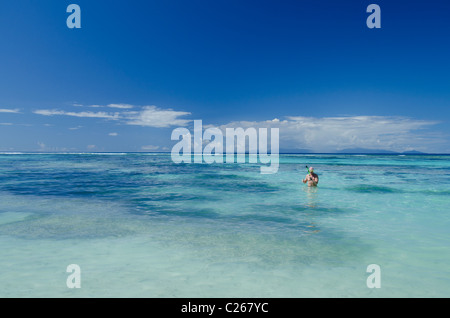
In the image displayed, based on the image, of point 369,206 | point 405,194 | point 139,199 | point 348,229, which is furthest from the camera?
point 405,194

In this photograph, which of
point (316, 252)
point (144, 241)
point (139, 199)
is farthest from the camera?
point (139, 199)

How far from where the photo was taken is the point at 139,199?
14.5m

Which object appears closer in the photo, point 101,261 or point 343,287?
point 343,287

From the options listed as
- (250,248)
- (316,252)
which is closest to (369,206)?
(316,252)

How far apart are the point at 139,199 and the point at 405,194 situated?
15.5m

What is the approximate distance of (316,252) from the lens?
22.5 feet

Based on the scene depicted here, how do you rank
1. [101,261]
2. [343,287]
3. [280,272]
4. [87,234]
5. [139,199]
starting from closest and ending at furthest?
[343,287], [280,272], [101,261], [87,234], [139,199]
